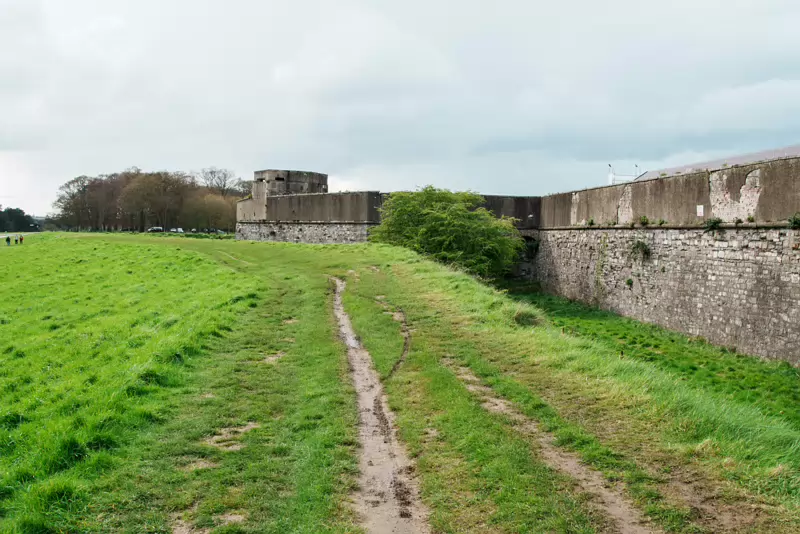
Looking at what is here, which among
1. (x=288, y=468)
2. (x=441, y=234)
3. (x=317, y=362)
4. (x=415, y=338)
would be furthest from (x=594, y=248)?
(x=288, y=468)

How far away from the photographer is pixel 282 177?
110ft

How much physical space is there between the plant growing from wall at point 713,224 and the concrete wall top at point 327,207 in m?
13.8

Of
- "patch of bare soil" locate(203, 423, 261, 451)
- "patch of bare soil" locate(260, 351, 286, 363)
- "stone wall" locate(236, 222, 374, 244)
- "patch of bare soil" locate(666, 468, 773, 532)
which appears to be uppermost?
"stone wall" locate(236, 222, 374, 244)

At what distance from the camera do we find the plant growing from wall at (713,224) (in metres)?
14.5

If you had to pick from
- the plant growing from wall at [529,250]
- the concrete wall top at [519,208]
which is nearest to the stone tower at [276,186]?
the concrete wall top at [519,208]

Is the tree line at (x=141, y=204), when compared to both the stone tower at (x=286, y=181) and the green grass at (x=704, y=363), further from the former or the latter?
the green grass at (x=704, y=363)

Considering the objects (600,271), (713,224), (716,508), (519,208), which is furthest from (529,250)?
(716,508)

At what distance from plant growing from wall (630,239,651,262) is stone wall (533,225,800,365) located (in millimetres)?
29

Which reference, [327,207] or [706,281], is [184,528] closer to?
[706,281]

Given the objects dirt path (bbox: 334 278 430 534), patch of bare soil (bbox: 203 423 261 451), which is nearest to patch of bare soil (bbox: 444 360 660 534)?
dirt path (bbox: 334 278 430 534)

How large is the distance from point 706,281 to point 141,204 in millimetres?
46744

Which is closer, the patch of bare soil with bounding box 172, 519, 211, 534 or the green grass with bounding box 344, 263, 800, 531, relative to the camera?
the patch of bare soil with bounding box 172, 519, 211, 534

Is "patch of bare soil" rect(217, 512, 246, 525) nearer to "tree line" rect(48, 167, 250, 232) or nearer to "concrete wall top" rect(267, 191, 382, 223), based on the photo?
"concrete wall top" rect(267, 191, 382, 223)

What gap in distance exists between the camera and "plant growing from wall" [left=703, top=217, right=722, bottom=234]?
14531 millimetres
